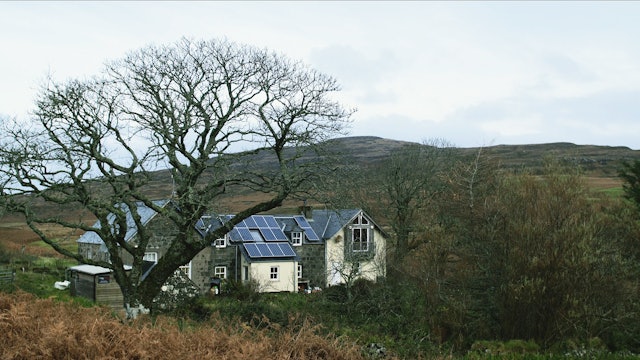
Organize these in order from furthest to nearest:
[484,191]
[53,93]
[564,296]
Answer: [484,191] → [53,93] → [564,296]

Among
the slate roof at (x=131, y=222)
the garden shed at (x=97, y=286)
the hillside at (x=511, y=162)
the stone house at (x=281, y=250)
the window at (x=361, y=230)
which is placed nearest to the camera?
the hillside at (x=511, y=162)

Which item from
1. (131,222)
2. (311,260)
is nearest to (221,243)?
(131,222)

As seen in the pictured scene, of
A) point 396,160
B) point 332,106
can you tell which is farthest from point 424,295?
point 396,160

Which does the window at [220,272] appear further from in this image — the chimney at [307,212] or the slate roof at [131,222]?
the chimney at [307,212]

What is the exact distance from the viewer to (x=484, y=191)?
101 ft

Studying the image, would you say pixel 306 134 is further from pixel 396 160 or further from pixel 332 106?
pixel 396 160

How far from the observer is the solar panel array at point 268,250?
1725 inches

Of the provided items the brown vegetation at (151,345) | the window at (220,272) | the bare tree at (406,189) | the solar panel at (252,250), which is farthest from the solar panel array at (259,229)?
the brown vegetation at (151,345)

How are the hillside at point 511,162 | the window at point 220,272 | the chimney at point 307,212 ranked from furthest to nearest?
the chimney at point 307,212
the window at point 220,272
the hillside at point 511,162

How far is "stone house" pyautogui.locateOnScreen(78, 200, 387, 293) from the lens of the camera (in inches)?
1614

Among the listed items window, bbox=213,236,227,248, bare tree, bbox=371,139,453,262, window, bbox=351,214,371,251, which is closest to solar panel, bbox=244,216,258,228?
window, bbox=213,236,227,248

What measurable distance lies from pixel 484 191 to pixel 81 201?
66.9 ft

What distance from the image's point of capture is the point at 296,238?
157 feet

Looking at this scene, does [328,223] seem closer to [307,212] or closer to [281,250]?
[307,212]
